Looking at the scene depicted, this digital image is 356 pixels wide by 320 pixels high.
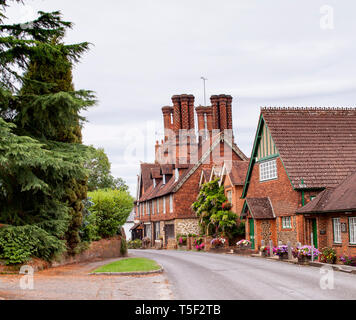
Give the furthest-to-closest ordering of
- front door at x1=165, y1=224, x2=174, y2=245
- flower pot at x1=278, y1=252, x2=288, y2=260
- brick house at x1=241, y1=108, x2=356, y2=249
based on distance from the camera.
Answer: front door at x1=165, y1=224, x2=174, y2=245
brick house at x1=241, y1=108, x2=356, y2=249
flower pot at x1=278, y1=252, x2=288, y2=260

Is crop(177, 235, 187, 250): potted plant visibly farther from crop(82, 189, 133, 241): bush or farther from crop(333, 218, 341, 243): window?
crop(333, 218, 341, 243): window

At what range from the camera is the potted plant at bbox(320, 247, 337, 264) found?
2217 cm

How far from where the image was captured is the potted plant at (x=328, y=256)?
22172 millimetres

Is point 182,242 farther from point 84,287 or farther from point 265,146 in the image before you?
point 84,287

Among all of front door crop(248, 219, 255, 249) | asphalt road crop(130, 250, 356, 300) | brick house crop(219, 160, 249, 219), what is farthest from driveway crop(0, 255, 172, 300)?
brick house crop(219, 160, 249, 219)

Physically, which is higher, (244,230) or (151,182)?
(151,182)

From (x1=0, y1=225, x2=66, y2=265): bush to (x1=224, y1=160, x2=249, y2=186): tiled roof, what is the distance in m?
21.7

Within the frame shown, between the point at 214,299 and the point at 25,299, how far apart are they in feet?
14.3

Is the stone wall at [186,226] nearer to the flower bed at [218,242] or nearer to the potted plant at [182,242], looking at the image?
the potted plant at [182,242]

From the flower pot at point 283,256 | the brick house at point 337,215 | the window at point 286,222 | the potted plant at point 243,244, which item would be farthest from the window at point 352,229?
the potted plant at point 243,244

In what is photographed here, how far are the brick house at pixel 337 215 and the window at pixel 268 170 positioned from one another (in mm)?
4493

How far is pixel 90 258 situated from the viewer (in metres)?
25.4
